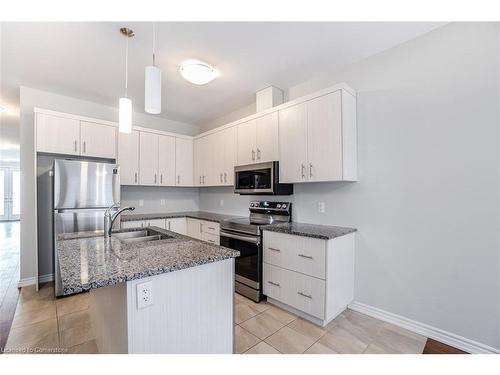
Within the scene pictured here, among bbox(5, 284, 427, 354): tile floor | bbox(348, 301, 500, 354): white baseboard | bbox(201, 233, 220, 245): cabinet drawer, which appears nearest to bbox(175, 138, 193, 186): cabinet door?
bbox(201, 233, 220, 245): cabinet drawer

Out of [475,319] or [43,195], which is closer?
[475,319]

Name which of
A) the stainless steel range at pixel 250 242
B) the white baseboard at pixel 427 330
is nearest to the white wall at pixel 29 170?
the stainless steel range at pixel 250 242

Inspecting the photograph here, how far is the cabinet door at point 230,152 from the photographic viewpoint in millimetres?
3510

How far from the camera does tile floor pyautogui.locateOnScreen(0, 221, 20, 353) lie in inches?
89.0

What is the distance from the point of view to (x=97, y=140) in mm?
3383

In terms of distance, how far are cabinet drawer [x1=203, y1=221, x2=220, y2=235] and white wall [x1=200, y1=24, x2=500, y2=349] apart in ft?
5.21

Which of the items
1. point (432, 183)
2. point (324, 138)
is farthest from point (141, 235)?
point (432, 183)

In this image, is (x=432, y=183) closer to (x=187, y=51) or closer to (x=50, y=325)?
(x=187, y=51)

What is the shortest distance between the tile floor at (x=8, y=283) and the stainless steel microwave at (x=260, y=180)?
2.63m

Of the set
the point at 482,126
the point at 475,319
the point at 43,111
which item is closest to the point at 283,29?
the point at 482,126

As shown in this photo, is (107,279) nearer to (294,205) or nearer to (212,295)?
(212,295)

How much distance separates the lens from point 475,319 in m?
1.84

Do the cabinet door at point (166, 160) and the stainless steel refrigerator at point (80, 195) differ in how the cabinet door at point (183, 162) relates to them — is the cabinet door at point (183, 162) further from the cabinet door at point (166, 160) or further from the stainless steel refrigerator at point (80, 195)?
the stainless steel refrigerator at point (80, 195)

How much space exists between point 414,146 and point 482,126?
44 cm
